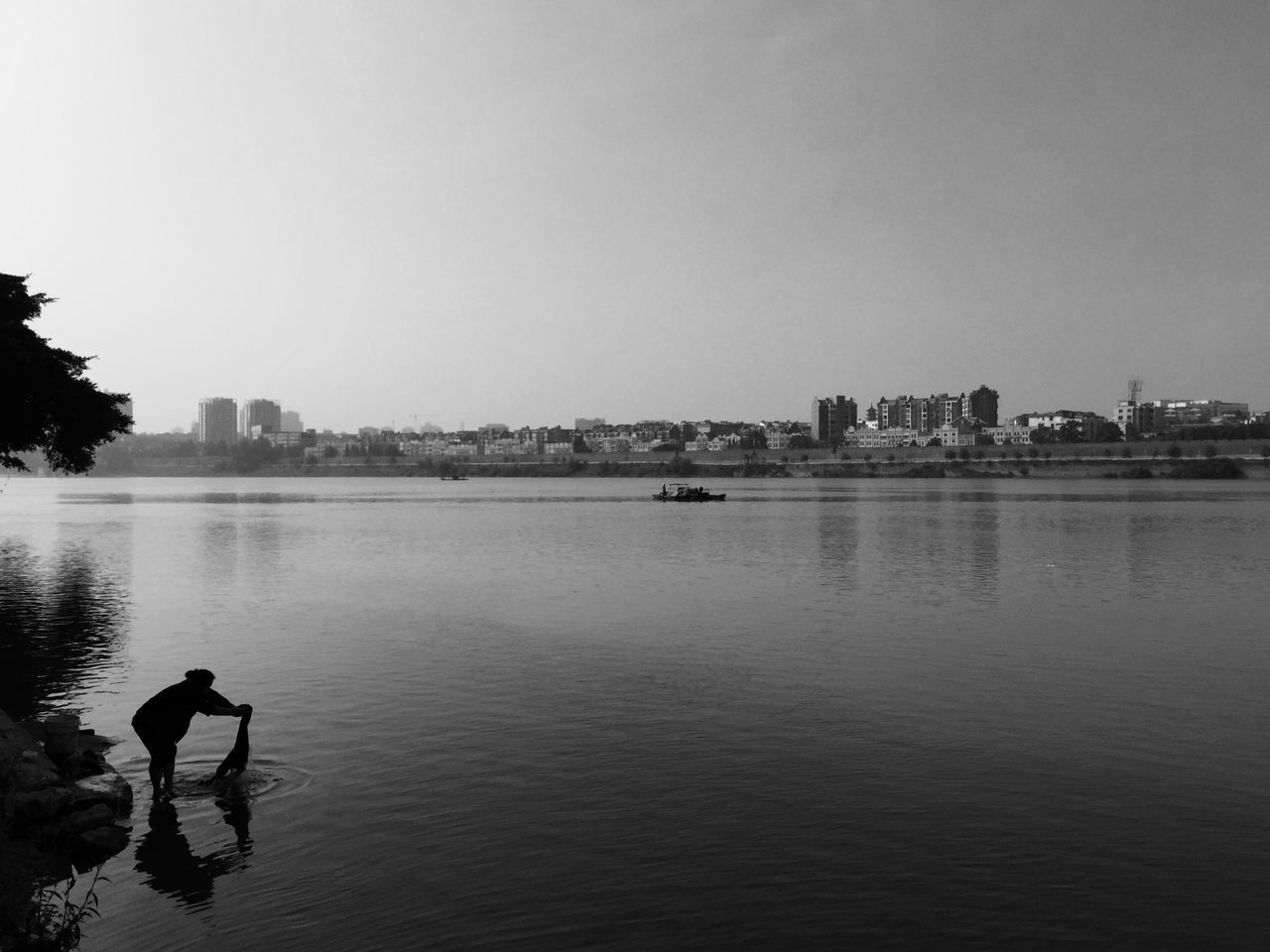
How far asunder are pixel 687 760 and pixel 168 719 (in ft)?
22.1

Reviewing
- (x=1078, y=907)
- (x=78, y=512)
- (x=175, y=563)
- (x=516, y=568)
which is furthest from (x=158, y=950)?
(x=78, y=512)

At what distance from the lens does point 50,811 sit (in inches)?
426

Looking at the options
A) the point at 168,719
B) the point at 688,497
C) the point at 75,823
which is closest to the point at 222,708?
the point at 168,719

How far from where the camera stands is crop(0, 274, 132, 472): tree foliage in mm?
31172

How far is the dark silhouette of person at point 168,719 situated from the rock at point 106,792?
0.40 metres

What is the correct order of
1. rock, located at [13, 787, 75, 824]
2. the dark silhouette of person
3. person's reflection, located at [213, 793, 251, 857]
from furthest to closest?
the dark silhouette of person
person's reflection, located at [213, 793, 251, 857]
rock, located at [13, 787, 75, 824]

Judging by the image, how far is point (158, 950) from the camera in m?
8.80

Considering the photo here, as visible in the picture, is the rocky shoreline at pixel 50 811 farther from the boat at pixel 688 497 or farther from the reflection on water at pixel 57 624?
the boat at pixel 688 497

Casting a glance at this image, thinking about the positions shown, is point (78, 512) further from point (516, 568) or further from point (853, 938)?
point (853, 938)

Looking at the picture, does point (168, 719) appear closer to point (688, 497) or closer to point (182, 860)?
point (182, 860)

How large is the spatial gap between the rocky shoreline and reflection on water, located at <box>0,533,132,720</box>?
4.76 m

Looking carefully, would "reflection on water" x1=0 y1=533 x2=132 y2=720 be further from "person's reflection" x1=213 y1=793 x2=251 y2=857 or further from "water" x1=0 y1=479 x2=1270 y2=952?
"person's reflection" x1=213 y1=793 x2=251 y2=857

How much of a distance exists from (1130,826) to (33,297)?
39685mm

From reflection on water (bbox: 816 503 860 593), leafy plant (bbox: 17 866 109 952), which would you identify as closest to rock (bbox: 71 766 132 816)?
leafy plant (bbox: 17 866 109 952)
